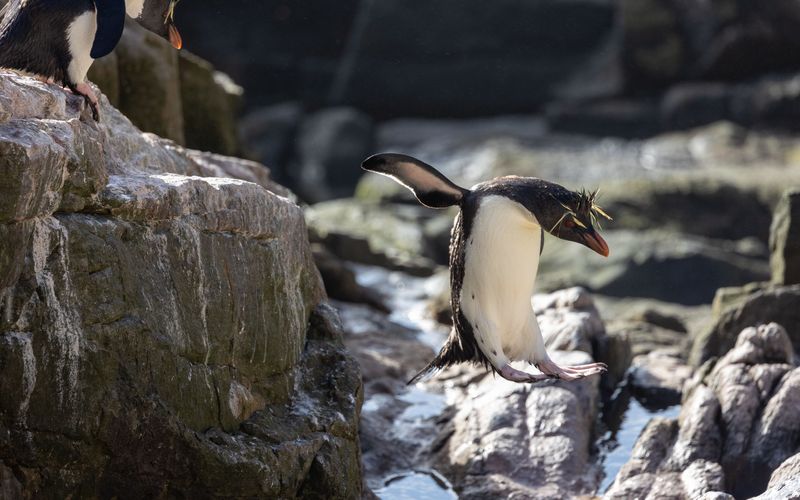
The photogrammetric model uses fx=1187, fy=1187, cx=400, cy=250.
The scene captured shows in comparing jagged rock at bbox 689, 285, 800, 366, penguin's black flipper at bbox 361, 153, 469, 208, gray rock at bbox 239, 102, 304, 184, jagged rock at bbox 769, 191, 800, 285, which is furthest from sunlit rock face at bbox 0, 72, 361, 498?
gray rock at bbox 239, 102, 304, 184

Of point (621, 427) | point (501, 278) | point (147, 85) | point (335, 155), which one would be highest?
point (335, 155)

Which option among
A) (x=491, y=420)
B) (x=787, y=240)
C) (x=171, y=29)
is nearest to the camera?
(x=171, y=29)

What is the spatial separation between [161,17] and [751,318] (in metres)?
3.41

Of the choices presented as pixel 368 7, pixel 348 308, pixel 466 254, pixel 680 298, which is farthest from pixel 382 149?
pixel 466 254

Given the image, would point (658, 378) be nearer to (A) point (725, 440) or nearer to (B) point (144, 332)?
(A) point (725, 440)

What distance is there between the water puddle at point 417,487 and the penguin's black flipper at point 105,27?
2.05m

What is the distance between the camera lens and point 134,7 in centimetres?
479

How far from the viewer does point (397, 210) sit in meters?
11.4

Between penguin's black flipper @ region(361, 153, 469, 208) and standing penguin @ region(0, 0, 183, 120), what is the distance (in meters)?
1.09

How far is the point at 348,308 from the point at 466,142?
6.92m

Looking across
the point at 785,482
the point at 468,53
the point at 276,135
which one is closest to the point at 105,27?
the point at 785,482

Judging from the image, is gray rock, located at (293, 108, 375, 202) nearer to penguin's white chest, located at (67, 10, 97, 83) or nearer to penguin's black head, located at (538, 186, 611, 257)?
penguin's black head, located at (538, 186, 611, 257)

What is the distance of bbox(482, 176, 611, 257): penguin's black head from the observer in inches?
180

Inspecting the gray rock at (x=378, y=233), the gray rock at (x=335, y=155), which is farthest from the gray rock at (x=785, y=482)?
the gray rock at (x=335, y=155)
